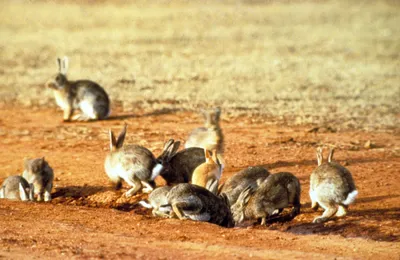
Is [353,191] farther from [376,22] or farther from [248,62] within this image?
[376,22]

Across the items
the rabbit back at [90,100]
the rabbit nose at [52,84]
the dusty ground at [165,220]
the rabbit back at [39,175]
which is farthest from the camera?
the rabbit nose at [52,84]

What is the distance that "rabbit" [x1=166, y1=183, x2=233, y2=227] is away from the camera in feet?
29.7

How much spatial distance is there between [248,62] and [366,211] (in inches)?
505

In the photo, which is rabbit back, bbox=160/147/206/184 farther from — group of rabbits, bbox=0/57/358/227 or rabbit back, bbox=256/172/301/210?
rabbit back, bbox=256/172/301/210

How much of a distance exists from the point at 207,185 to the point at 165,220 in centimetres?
114

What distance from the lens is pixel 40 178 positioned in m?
10.9

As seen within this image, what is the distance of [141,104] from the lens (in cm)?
1717

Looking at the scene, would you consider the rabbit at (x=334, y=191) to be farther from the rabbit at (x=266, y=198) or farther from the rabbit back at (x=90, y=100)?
the rabbit back at (x=90, y=100)

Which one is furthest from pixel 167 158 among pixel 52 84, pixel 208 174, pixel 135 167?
pixel 52 84

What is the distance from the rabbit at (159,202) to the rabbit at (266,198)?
2.33 ft

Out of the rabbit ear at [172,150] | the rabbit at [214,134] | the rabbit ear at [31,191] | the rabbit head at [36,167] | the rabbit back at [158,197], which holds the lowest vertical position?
the rabbit ear at [31,191]

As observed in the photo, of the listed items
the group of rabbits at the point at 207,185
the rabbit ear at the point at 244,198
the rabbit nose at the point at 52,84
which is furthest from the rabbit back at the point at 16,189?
the rabbit nose at the point at 52,84

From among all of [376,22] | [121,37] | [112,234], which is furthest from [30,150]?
[376,22]

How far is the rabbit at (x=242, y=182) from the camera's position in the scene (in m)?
9.86
